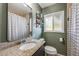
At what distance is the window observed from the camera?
1.26 meters

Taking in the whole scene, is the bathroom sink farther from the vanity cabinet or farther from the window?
the window

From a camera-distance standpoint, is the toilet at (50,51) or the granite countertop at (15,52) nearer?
the granite countertop at (15,52)

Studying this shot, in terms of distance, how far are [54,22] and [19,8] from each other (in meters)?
0.51

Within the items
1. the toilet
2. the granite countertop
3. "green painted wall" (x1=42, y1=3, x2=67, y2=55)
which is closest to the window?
"green painted wall" (x1=42, y1=3, x2=67, y2=55)

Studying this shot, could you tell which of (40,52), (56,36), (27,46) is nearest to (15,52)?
(27,46)

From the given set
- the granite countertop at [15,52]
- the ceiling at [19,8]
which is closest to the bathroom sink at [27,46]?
the granite countertop at [15,52]

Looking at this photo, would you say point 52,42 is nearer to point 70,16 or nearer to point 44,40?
point 44,40

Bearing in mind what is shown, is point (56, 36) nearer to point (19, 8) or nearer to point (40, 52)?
point (40, 52)

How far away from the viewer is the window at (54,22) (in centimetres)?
126

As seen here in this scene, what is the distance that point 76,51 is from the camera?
1.23 meters

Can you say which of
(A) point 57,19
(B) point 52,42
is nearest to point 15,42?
(B) point 52,42

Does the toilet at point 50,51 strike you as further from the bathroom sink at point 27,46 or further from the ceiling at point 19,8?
the ceiling at point 19,8

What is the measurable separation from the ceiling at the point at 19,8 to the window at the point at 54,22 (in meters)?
0.28

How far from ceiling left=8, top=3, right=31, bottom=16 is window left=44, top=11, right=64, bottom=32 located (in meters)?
0.28
